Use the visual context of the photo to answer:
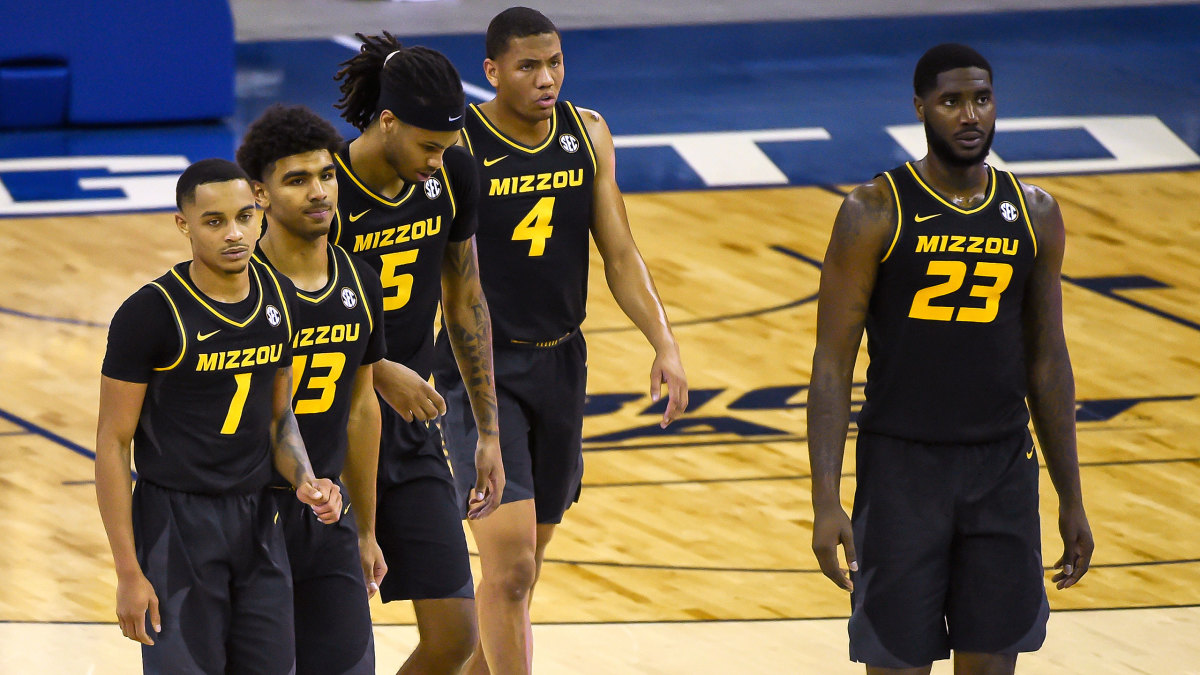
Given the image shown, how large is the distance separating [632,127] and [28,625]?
7862mm

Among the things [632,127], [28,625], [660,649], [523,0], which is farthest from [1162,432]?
[523,0]

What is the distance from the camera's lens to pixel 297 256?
443 centimetres

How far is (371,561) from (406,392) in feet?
1.53

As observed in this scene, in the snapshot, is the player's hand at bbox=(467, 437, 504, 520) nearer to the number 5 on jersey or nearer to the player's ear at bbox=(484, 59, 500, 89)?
the number 5 on jersey

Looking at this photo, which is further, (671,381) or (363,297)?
(671,381)

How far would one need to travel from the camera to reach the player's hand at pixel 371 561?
4676 millimetres

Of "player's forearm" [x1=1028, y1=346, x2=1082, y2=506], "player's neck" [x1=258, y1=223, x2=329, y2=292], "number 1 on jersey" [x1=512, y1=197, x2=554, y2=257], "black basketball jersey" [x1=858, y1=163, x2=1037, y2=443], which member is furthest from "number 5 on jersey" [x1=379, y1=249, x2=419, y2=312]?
"player's forearm" [x1=1028, y1=346, x2=1082, y2=506]

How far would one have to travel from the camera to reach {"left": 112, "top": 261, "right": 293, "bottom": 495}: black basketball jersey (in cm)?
407

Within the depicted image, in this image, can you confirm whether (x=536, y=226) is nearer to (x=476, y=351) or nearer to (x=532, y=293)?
(x=532, y=293)

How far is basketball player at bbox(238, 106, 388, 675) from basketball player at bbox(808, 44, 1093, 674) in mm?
1137

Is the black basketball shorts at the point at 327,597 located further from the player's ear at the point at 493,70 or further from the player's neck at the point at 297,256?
the player's ear at the point at 493,70

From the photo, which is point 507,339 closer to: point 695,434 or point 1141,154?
point 695,434

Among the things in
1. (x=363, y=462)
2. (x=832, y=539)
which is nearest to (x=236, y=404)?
(x=363, y=462)

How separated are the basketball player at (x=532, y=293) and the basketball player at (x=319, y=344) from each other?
735mm
